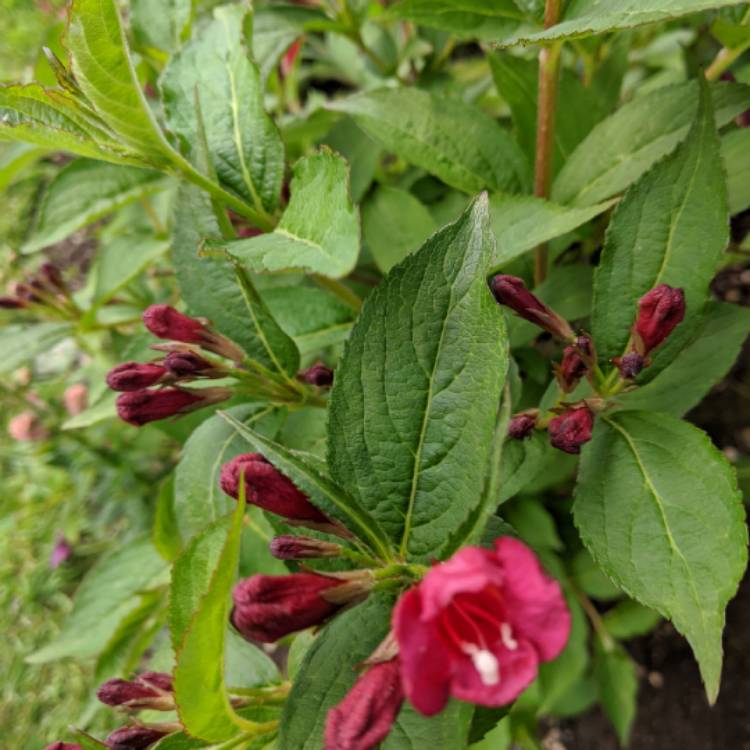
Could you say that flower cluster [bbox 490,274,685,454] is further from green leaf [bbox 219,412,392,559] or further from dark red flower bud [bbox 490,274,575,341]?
green leaf [bbox 219,412,392,559]

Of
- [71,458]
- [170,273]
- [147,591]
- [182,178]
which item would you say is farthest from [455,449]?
[71,458]

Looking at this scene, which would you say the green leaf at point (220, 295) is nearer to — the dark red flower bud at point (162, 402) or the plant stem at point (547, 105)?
the dark red flower bud at point (162, 402)

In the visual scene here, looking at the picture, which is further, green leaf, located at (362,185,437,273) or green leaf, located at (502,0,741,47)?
green leaf, located at (362,185,437,273)

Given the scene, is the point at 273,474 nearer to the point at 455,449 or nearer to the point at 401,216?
the point at 455,449

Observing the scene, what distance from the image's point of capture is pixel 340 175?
71 cm

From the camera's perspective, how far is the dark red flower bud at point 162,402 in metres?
0.79

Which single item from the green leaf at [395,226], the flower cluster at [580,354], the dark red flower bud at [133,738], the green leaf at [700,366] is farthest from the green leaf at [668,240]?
the dark red flower bud at [133,738]

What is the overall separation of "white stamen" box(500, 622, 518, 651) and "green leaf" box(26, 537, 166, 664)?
96 cm

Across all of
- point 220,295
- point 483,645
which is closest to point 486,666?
point 483,645

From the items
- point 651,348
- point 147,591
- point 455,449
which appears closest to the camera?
point 455,449

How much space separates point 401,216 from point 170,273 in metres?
0.87

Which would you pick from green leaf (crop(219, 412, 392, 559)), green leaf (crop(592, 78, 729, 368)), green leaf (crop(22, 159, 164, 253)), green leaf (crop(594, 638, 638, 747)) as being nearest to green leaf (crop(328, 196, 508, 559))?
green leaf (crop(219, 412, 392, 559))

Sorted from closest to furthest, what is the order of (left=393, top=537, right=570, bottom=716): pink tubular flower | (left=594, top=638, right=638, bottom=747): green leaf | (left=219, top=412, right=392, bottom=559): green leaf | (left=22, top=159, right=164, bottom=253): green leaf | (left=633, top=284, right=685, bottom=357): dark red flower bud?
(left=393, top=537, right=570, bottom=716): pink tubular flower → (left=219, top=412, right=392, bottom=559): green leaf → (left=633, top=284, right=685, bottom=357): dark red flower bud → (left=22, top=159, right=164, bottom=253): green leaf → (left=594, top=638, right=638, bottom=747): green leaf

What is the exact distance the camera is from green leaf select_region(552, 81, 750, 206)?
882 millimetres
